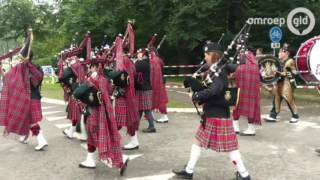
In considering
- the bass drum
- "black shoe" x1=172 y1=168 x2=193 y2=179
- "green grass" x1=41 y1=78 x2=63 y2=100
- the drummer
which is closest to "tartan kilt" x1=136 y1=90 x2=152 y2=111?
the bass drum

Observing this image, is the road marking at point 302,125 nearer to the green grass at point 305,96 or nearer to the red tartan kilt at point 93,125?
the green grass at point 305,96

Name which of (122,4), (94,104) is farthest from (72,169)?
(122,4)

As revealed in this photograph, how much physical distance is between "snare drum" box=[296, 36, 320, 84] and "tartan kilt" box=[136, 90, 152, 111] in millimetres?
3100

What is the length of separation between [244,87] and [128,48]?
233 centimetres

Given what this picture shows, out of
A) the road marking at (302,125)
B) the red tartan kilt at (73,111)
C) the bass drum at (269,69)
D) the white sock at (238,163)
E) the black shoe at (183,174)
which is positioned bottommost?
the road marking at (302,125)

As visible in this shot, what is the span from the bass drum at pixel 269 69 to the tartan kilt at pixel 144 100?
9.65ft

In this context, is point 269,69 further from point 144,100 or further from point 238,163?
point 238,163

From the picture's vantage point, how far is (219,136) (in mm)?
6750

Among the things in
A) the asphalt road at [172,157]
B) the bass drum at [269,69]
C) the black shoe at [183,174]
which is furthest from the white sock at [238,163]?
the bass drum at [269,69]

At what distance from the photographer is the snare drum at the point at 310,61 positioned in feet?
33.9

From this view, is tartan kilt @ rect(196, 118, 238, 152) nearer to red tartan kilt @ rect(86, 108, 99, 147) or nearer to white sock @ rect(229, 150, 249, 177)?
white sock @ rect(229, 150, 249, 177)

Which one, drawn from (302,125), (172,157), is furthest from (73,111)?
(302,125)

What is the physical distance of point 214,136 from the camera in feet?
22.3

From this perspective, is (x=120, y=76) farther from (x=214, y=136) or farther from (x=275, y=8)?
(x=275, y=8)
